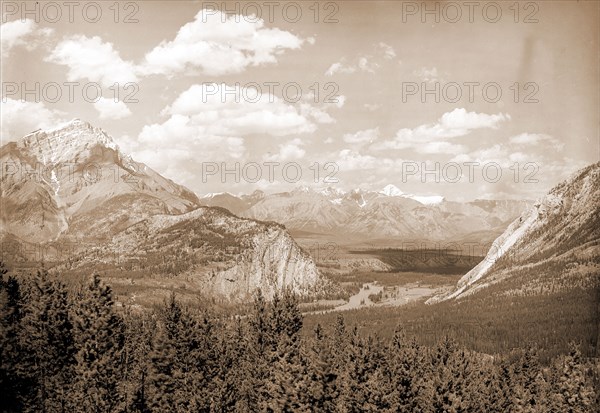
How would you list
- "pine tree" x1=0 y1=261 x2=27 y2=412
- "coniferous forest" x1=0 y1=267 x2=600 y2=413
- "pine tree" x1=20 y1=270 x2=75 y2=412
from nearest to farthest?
"pine tree" x1=0 y1=261 x2=27 y2=412 < "coniferous forest" x1=0 y1=267 x2=600 y2=413 < "pine tree" x1=20 y1=270 x2=75 y2=412

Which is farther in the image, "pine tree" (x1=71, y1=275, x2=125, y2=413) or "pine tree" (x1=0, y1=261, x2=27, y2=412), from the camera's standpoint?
"pine tree" (x1=0, y1=261, x2=27, y2=412)

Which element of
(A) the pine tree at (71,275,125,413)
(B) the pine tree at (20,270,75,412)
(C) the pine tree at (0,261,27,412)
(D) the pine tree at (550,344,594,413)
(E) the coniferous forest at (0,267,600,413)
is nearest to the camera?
(A) the pine tree at (71,275,125,413)

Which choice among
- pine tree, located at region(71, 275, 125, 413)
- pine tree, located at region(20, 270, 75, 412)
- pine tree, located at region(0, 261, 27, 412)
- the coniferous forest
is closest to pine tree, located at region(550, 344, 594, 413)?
the coniferous forest

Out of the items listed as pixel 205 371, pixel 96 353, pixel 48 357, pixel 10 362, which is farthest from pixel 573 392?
pixel 10 362

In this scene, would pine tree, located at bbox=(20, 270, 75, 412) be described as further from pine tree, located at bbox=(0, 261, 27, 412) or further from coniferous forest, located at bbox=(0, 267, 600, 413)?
pine tree, located at bbox=(0, 261, 27, 412)

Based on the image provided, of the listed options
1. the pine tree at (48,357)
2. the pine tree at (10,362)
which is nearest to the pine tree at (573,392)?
the pine tree at (48,357)

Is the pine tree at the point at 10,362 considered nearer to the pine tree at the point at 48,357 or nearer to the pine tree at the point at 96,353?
the pine tree at the point at 48,357

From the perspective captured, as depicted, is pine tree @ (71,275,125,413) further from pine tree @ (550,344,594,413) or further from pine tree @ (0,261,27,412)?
pine tree @ (550,344,594,413)

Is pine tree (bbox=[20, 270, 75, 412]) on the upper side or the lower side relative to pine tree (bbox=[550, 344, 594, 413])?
upper
